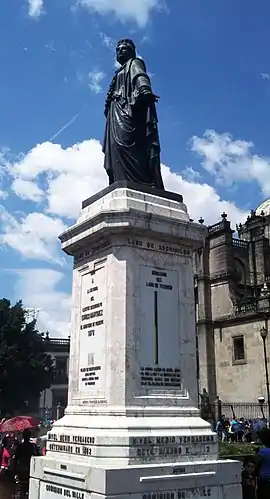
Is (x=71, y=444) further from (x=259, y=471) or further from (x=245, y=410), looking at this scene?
(x=245, y=410)

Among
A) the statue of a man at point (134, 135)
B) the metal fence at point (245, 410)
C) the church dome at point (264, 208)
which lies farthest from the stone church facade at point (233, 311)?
the statue of a man at point (134, 135)

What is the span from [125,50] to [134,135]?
1.83m

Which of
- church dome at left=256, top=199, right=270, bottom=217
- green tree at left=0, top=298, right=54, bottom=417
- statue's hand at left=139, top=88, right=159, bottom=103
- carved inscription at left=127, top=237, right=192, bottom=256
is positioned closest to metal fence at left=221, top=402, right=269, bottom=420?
green tree at left=0, top=298, right=54, bottom=417

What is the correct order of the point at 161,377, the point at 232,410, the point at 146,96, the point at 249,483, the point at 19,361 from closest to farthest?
the point at 161,377
the point at 146,96
the point at 249,483
the point at 232,410
the point at 19,361

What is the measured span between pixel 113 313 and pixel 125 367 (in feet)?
2.40

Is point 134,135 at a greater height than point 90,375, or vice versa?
point 134,135

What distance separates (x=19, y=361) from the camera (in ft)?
152

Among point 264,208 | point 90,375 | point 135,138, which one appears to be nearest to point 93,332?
point 90,375

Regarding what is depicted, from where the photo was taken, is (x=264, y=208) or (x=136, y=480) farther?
(x=264, y=208)

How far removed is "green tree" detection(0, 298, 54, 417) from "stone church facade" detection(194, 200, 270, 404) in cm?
1456

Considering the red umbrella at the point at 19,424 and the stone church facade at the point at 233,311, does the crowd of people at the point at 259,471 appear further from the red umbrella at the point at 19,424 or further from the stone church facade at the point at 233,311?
the stone church facade at the point at 233,311

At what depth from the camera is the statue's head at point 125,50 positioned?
9.59 m

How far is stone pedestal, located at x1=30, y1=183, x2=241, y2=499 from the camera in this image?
6578mm

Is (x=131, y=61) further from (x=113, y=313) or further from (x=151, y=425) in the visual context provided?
(x=151, y=425)
